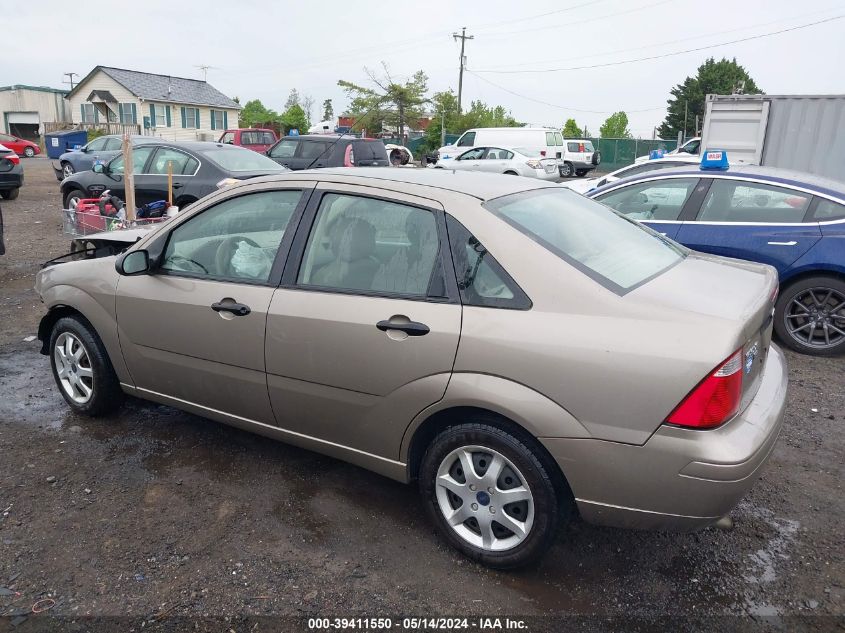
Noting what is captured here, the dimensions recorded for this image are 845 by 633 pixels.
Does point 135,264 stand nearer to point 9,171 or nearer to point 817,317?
point 817,317

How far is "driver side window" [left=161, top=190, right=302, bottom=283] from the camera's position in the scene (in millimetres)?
3484

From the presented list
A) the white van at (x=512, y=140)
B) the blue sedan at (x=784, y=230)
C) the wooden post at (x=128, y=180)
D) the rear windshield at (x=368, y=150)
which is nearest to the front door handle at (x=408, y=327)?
the blue sedan at (x=784, y=230)

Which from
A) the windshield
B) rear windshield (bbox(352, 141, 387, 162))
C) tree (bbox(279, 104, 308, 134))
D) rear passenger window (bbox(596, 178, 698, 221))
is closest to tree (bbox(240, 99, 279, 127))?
tree (bbox(279, 104, 308, 134))

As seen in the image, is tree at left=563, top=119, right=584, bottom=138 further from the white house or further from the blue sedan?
the blue sedan

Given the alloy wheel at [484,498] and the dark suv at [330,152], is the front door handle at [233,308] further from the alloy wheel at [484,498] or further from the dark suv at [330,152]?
the dark suv at [330,152]

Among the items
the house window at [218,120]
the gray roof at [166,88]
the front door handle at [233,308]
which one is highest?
the gray roof at [166,88]

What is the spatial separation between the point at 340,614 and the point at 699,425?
5.20ft

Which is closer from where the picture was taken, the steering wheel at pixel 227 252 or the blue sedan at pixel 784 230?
the steering wheel at pixel 227 252

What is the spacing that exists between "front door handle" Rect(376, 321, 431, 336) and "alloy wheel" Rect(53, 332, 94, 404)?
2338mm

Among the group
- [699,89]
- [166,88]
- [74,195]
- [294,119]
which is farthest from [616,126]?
[74,195]

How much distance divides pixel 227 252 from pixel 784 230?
4.78 meters

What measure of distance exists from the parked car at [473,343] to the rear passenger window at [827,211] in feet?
9.50

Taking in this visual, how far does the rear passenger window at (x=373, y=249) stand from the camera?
2998 millimetres

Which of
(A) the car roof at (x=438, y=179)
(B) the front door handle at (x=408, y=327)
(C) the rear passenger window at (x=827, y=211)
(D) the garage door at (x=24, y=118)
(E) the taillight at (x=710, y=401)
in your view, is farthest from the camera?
(D) the garage door at (x=24, y=118)
